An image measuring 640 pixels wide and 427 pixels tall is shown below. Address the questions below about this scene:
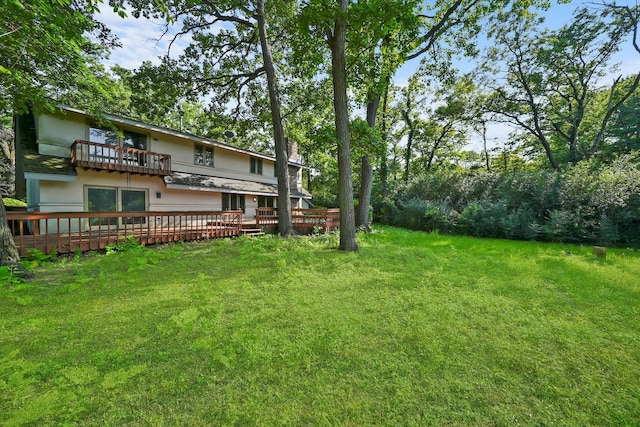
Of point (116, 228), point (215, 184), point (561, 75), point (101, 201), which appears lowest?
point (116, 228)

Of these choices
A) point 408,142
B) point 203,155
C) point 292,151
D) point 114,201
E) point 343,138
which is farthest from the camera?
point 408,142

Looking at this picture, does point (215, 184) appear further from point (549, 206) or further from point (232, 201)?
point (549, 206)

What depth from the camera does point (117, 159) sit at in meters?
10.5

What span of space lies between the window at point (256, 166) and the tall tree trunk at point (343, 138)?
11.4 m

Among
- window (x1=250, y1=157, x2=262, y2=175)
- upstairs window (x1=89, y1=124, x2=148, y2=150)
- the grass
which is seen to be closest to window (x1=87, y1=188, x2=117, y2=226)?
upstairs window (x1=89, y1=124, x2=148, y2=150)

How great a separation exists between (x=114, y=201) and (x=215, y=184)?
4.57m

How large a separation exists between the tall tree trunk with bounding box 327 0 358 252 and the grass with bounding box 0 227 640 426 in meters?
2.58

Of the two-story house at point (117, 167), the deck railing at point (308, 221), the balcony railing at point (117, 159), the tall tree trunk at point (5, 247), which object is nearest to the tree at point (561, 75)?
the deck railing at point (308, 221)

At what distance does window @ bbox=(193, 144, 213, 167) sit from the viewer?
1445 cm

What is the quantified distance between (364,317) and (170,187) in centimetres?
1182

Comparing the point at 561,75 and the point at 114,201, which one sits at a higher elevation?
the point at 561,75

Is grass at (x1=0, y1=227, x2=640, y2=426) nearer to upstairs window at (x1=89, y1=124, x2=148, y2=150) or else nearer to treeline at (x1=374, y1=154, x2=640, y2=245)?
treeline at (x1=374, y1=154, x2=640, y2=245)

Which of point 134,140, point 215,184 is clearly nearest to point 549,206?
point 215,184

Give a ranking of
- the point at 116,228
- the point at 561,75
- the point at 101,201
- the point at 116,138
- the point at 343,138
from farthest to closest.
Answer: the point at 561,75
the point at 116,138
the point at 101,201
the point at 116,228
the point at 343,138
